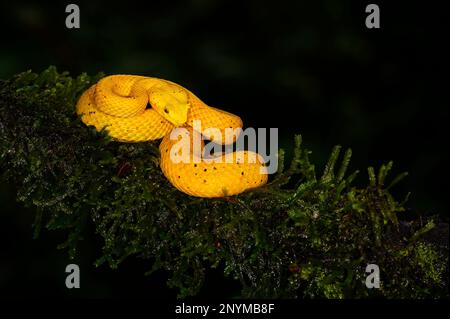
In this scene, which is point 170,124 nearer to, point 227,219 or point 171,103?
point 171,103

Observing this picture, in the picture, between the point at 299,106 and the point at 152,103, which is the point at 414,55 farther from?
the point at 152,103

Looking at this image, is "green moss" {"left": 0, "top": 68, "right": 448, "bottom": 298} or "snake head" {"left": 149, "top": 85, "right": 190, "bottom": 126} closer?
"green moss" {"left": 0, "top": 68, "right": 448, "bottom": 298}

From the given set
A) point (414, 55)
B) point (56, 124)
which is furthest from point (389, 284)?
point (414, 55)

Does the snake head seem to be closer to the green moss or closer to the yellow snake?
the yellow snake

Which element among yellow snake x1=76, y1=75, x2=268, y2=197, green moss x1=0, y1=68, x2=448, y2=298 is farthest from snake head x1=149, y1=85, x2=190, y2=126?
green moss x1=0, y1=68, x2=448, y2=298

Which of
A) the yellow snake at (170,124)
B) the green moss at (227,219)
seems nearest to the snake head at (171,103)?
the yellow snake at (170,124)

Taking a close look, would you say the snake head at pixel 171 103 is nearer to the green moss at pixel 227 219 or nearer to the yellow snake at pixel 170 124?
the yellow snake at pixel 170 124

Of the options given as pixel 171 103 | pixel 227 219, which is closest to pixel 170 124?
pixel 171 103
